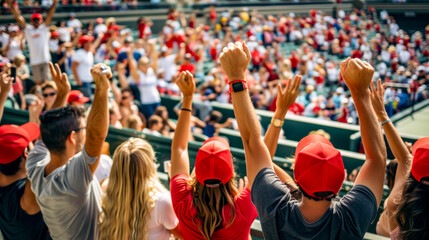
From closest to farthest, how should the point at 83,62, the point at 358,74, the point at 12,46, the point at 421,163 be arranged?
the point at 358,74, the point at 421,163, the point at 83,62, the point at 12,46

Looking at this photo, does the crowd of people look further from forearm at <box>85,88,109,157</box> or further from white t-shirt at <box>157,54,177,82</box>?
white t-shirt at <box>157,54,177,82</box>

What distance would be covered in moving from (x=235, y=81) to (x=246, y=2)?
78.1 feet

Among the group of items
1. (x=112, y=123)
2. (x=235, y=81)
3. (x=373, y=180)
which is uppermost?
(x=235, y=81)

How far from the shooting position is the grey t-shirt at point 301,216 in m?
1.69

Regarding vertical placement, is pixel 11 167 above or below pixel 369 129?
below

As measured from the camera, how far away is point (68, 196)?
2.35 metres

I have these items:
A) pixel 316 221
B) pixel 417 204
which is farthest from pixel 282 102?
pixel 417 204

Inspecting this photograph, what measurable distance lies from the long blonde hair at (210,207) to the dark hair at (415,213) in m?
0.85

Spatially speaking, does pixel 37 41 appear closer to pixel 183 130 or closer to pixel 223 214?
pixel 183 130

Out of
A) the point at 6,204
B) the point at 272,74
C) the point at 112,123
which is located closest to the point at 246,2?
the point at 272,74

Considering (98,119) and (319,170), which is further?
(98,119)

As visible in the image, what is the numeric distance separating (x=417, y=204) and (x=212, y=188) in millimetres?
1025

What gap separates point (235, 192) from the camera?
2248 millimetres

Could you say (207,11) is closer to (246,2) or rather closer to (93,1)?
(246,2)
